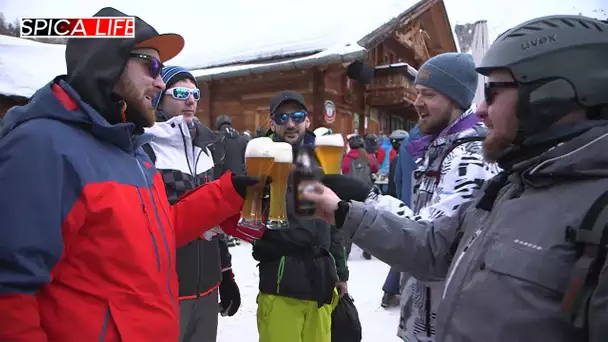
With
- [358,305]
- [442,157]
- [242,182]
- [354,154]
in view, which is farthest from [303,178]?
[354,154]

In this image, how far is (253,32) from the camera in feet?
49.6

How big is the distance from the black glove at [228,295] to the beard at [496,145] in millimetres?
2268

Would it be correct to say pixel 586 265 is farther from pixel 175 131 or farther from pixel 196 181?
pixel 175 131

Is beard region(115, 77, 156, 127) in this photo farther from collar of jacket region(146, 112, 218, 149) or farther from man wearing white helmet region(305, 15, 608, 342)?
man wearing white helmet region(305, 15, 608, 342)

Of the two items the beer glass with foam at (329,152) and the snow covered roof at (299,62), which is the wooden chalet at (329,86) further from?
the beer glass with foam at (329,152)

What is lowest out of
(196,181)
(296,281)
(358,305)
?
(358,305)

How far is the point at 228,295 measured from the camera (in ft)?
10.5

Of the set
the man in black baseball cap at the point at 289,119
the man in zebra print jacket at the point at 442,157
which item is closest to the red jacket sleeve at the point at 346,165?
the man in black baseball cap at the point at 289,119

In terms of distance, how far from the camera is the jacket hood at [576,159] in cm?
109

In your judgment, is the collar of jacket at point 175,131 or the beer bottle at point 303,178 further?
the collar of jacket at point 175,131

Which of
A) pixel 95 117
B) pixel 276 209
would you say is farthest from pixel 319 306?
pixel 95 117

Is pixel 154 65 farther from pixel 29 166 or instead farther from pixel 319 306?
pixel 319 306

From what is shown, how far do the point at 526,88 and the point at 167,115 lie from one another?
2.39 metres

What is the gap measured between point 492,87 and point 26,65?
11.4 metres
